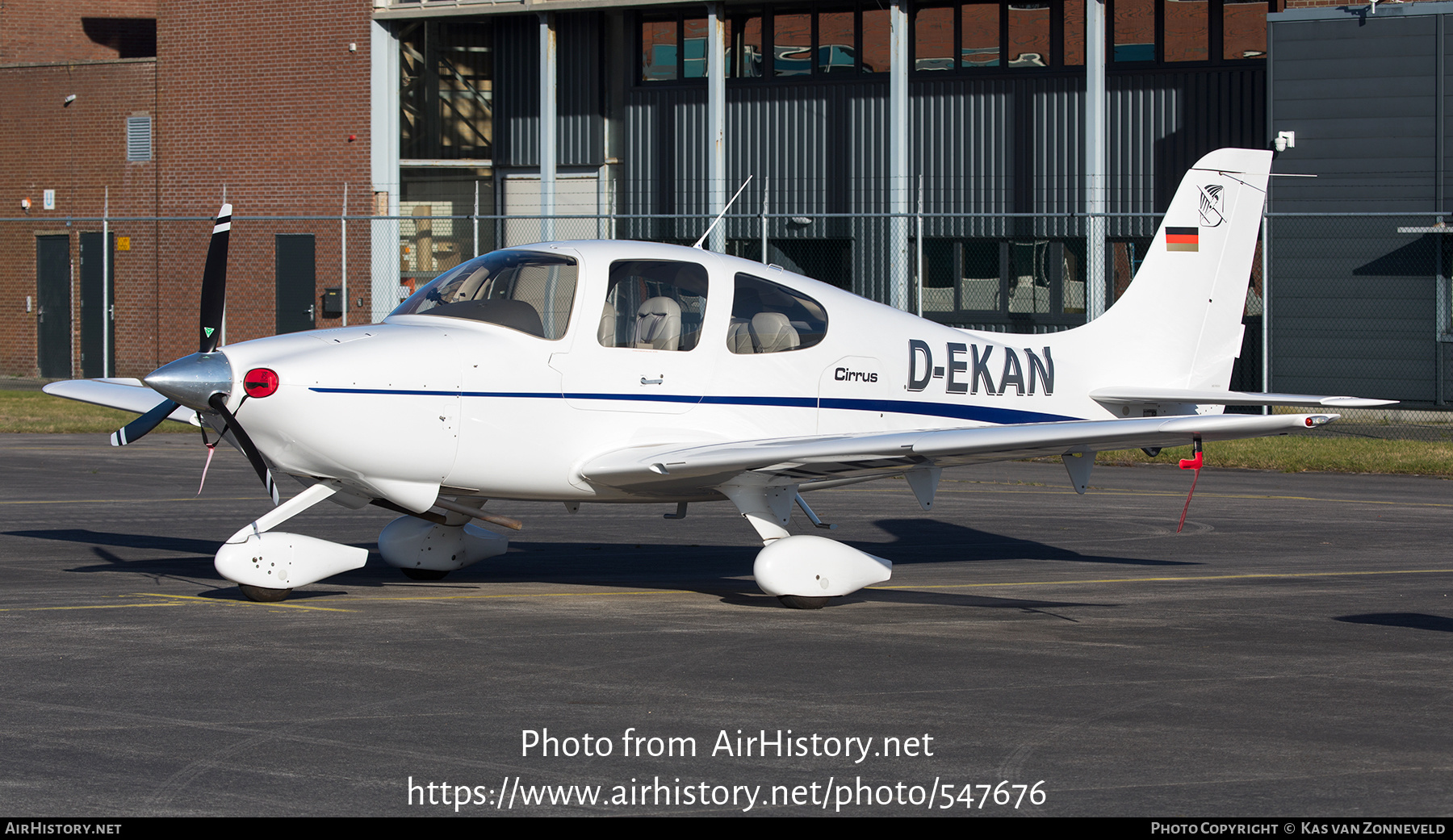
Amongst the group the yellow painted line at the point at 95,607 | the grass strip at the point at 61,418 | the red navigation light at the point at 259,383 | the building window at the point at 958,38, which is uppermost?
the building window at the point at 958,38

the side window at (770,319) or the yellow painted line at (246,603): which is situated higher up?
the side window at (770,319)

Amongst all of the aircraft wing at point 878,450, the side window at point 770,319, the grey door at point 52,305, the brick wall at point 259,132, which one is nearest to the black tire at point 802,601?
the aircraft wing at point 878,450

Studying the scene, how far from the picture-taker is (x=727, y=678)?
22.9ft

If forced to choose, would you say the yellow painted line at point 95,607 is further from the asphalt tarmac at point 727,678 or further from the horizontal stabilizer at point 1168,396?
the horizontal stabilizer at point 1168,396

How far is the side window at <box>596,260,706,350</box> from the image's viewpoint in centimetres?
905

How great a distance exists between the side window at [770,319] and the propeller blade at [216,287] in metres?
3.11

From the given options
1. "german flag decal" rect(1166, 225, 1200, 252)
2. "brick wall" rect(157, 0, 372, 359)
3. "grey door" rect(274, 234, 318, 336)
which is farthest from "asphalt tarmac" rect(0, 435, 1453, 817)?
"brick wall" rect(157, 0, 372, 359)

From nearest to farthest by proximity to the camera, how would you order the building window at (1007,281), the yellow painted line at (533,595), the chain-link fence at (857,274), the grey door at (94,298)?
the yellow painted line at (533,595) < the chain-link fence at (857,274) < the building window at (1007,281) < the grey door at (94,298)

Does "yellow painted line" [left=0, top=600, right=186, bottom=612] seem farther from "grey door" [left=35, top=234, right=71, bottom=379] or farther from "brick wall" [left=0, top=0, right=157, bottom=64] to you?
"brick wall" [left=0, top=0, right=157, bottom=64]

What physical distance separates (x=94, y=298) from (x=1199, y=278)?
2470cm

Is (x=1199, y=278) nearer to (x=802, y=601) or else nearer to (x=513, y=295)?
(x=802, y=601)

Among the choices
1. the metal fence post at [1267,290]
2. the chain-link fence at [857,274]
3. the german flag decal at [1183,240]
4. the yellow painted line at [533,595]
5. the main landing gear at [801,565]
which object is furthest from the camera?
the chain-link fence at [857,274]

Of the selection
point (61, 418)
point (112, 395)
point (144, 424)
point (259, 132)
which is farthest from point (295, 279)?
point (144, 424)

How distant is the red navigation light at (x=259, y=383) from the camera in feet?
26.3
